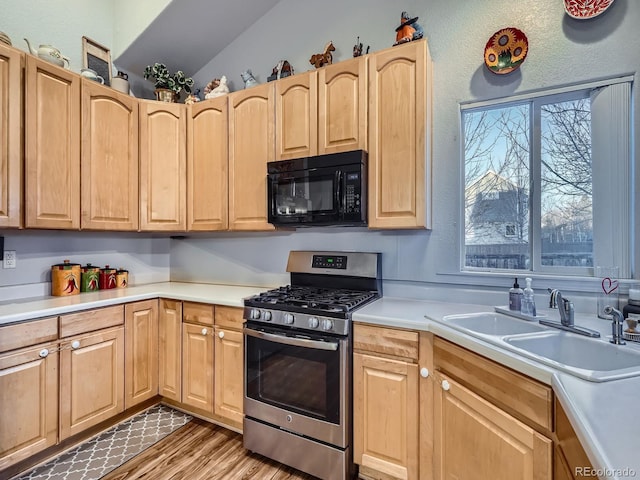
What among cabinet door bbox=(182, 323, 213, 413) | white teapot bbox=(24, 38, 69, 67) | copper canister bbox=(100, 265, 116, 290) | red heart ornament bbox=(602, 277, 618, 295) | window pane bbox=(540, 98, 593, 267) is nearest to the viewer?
red heart ornament bbox=(602, 277, 618, 295)

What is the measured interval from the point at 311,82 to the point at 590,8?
4.94 ft

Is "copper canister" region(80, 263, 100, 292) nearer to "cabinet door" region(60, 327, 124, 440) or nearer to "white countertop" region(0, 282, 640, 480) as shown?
"white countertop" region(0, 282, 640, 480)

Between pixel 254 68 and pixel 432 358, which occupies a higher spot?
pixel 254 68

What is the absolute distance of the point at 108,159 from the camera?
2.28m

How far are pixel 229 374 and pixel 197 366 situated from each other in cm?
29

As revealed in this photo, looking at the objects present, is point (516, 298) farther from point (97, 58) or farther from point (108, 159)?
point (97, 58)

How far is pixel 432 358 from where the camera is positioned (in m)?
1.50

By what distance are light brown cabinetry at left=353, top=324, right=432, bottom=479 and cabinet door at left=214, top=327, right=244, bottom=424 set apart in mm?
776

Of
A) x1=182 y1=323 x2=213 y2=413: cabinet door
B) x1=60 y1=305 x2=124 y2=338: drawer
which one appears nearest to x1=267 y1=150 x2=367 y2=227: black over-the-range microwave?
x1=182 y1=323 x2=213 y2=413: cabinet door

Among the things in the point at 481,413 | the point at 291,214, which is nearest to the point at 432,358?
the point at 481,413

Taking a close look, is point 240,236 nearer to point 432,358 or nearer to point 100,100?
point 100,100

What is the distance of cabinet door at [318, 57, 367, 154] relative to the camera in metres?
1.92

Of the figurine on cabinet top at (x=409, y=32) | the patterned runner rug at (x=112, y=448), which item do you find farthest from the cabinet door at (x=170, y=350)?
the figurine on cabinet top at (x=409, y=32)

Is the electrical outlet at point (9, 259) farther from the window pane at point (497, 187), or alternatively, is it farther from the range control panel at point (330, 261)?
the window pane at point (497, 187)
